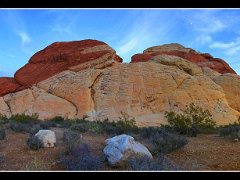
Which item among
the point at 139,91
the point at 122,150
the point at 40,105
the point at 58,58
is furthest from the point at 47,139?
the point at 58,58

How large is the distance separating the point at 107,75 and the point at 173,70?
633 centimetres

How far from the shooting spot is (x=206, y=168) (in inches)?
285

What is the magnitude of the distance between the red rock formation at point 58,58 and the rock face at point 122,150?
30628mm

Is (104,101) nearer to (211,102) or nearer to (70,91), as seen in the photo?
(70,91)

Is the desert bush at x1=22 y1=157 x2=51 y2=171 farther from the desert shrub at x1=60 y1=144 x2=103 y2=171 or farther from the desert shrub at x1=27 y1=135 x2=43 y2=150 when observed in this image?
the desert shrub at x1=27 y1=135 x2=43 y2=150

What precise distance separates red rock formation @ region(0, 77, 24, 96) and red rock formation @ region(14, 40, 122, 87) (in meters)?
0.64

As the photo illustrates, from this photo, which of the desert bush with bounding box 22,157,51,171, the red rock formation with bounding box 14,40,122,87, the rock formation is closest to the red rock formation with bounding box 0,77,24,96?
the rock formation

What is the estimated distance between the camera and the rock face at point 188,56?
4289 centimetres

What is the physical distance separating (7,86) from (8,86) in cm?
11

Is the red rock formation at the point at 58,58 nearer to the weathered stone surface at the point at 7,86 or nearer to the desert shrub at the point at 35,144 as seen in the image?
the weathered stone surface at the point at 7,86

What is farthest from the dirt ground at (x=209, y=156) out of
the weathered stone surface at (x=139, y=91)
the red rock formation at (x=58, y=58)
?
the red rock formation at (x=58, y=58)

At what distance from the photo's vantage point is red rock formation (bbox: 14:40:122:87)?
3819 centimetres

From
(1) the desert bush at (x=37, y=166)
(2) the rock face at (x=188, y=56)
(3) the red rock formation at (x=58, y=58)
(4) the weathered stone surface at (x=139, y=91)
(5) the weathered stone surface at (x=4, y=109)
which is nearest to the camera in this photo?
(1) the desert bush at (x=37, y=166)

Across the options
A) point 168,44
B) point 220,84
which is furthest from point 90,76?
point 168,44
